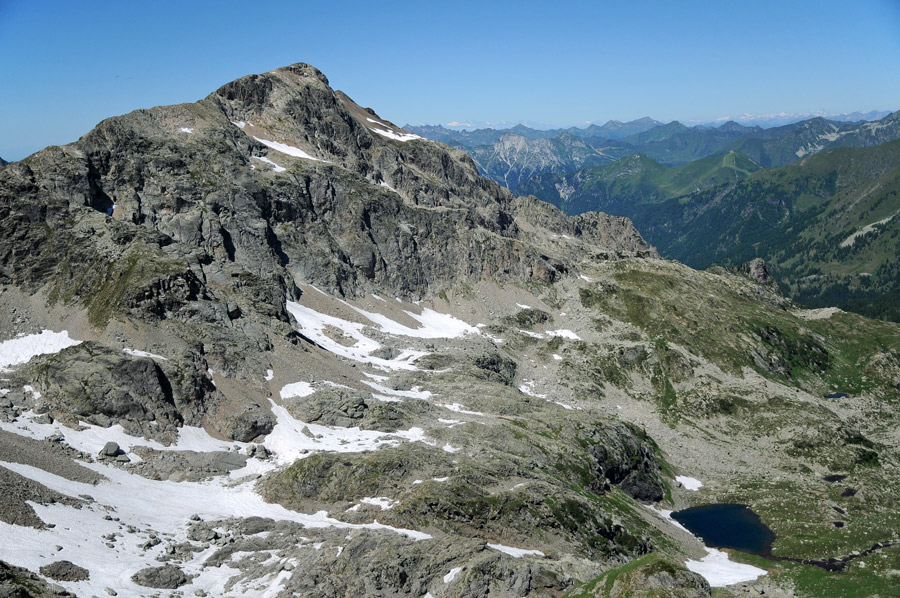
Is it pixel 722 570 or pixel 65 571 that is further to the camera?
pixel 722 570

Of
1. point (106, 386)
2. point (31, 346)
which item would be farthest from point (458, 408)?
point (31, 346)

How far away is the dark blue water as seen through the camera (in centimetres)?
9831

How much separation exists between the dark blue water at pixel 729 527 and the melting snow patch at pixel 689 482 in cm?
852

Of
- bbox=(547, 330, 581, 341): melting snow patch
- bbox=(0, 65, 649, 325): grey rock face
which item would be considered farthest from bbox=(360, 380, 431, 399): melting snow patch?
bbox=(547, 330, 581, 341): melting snow patch

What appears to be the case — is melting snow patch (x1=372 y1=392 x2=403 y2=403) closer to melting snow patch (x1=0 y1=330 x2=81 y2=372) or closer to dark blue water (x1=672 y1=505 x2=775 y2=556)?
melting snow patch (x1=0 y1=330 x2=81 y2=372)

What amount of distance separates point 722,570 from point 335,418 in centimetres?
6100

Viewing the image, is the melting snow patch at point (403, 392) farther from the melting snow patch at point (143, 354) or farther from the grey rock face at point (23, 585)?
the grey rock face at point (23, 585)

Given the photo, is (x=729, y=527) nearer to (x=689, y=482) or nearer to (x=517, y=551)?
(x=689, y=482)

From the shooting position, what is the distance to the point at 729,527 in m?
106

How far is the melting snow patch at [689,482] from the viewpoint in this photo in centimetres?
12435

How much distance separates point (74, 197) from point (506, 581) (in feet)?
407

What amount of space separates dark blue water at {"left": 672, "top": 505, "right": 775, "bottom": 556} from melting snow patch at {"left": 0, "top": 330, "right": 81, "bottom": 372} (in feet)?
358

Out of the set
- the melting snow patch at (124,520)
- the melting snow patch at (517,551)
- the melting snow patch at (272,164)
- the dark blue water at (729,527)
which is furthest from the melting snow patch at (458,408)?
the melting snow patch at (272,164)

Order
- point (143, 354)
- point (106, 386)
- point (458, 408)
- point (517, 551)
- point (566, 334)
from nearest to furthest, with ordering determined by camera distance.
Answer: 1. point (517, 551)
2. point (106, 386)
3. point (143, 354)
4. point (458, 408)
5. point (566, 334)
